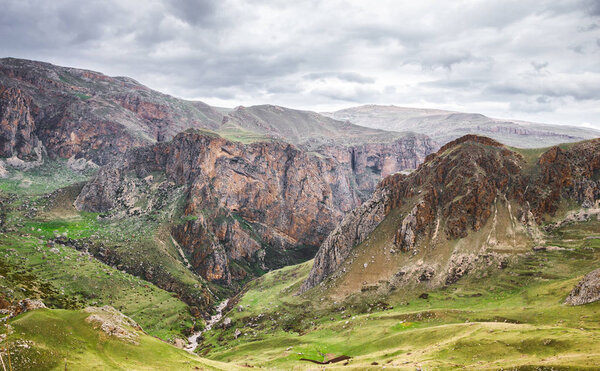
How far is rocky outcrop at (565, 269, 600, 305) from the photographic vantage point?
10026cm

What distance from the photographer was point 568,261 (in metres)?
146

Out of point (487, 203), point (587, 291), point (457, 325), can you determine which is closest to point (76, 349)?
point (457, 325)

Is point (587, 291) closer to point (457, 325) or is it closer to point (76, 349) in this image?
point (457, 325)

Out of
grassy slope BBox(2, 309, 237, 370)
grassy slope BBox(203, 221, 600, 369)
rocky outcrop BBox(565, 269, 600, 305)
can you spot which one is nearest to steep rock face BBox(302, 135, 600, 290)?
grassy slope BBox(203, 221, 600, 369)

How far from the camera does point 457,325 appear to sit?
104 meters

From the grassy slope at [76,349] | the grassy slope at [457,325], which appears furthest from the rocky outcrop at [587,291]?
the grassy slope at [76,349]

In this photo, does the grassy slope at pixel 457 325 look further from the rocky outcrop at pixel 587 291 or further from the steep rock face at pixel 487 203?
the steep rock face at pixel 487 203

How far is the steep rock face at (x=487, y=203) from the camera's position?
553 feet

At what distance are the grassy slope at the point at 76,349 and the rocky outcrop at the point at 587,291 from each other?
342 feet

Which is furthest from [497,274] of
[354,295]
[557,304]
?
[354,295]

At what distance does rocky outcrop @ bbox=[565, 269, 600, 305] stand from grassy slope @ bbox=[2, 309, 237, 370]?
104367 mm

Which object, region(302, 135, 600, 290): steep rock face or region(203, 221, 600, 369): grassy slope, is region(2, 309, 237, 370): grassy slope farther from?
region(302, 135, 600, 290): steep rock face

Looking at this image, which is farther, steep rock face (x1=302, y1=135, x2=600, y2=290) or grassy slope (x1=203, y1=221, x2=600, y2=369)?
steep rock face (x1=302, y1=135, x2=600, y2=290)

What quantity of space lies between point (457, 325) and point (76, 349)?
322 feet
